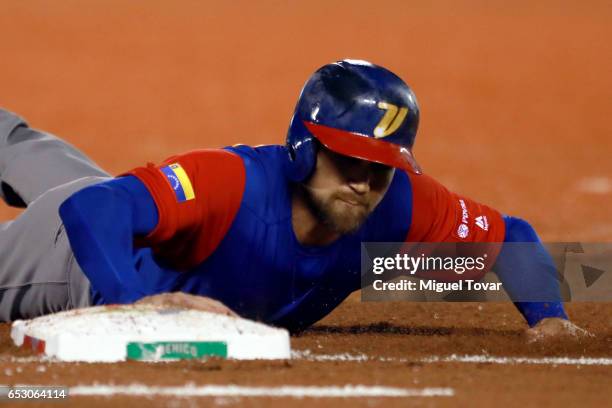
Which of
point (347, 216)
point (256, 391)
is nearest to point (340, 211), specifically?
point (347, 216)

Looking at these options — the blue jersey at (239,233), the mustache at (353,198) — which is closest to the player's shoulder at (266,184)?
the blue jersey at (239,233)

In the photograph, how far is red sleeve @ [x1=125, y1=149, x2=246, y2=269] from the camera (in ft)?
13.2

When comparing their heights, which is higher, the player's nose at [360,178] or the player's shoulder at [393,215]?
the player's nose at [360,178]

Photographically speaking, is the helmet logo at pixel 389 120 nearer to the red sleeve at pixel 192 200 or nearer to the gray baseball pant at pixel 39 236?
the red sleeve at pixel 192 200

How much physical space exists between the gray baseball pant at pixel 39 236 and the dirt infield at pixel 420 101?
47 centimetres

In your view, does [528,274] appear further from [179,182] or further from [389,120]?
[179,182]

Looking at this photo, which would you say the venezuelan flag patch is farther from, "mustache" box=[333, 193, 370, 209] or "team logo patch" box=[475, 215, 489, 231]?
"team logo patch" box=[475, 215, 489, 231]

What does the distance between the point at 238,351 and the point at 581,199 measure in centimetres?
816

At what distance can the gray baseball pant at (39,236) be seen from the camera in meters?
5.24

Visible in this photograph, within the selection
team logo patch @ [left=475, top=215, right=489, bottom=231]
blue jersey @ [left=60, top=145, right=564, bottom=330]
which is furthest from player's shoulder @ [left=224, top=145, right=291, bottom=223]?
team logo patch @ [left=475, top=215, right=489, bottom=231]

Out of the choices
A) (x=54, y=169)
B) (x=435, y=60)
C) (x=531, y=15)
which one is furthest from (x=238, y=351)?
(x=531, y=15)

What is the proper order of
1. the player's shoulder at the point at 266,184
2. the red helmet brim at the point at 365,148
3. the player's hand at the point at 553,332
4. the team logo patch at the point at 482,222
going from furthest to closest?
the team logo patch at the point at 482,222
the player's hand at the point at 553,332
the player's shoulder at the point at 266,184
the red helmet brim at the point at 365,148

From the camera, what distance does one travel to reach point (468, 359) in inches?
164

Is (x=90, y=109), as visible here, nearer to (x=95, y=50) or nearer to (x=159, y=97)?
(x=159, y=97)
